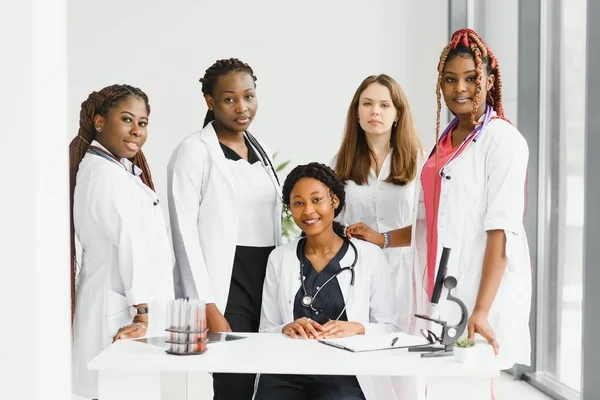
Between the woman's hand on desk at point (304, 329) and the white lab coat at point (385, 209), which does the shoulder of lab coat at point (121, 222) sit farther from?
the white lab coat at point (385, 209)

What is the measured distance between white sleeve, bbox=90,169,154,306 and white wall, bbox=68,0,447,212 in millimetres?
3147

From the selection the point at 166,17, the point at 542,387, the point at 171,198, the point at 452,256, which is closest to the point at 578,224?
the point at 542,387

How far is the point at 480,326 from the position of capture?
2.38m

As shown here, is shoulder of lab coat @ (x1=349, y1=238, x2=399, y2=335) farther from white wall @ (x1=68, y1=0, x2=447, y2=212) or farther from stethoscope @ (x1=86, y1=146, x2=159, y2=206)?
white wall @ (x1=68, y1=0, x2=447, y2=212)

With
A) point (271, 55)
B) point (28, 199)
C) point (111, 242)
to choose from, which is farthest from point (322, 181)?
point (271, 55)

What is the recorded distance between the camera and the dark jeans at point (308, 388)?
2.48m

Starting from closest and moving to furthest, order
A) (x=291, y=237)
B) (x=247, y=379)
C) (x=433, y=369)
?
(x=433, y=369) < (x=247, y=379) < (x=291, y=237)

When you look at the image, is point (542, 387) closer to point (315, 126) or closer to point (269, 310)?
point (269, 310)

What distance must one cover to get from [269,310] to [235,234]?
304 millimetres

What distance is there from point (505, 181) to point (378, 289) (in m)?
0.61

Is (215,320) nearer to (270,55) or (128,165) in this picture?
(128,165)

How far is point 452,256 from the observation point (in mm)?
2529

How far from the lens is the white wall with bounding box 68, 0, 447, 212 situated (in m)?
5.64

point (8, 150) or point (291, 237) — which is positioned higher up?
point (8, 150)
